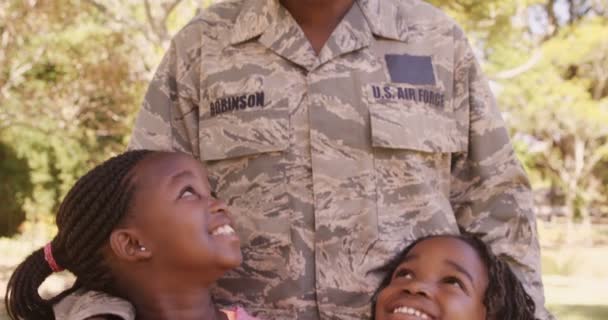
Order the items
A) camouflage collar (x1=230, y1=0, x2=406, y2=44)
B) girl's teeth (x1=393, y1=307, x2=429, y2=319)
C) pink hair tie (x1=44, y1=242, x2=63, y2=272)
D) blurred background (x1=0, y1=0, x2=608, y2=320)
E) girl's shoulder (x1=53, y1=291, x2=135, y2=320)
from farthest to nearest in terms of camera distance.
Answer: blurred background (x1=0, y1=0, x2=608, y2=320)
camouflage collar (x1=230, y1=0, x2=406, y2=44)
girl's teeth (x1=393, y1=307, x2=429, y2=319)
pink hair tie (x1=44, y1=242, x2=63, y2=272)
girl's shoulder (x1=53, y1=291, x2=135, y2=320)

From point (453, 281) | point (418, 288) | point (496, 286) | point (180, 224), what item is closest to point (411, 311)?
point (418, 288)

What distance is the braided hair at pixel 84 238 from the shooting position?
2.21 m

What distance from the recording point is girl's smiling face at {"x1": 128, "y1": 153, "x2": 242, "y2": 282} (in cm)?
218

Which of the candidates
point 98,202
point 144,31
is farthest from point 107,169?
point 144,31

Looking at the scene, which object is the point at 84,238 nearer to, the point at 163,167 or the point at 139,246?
the point at 139,246

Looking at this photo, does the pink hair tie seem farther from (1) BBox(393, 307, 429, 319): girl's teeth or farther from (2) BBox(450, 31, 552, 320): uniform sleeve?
(2) BBox(450, 31, 552, 320): uniform sleeve

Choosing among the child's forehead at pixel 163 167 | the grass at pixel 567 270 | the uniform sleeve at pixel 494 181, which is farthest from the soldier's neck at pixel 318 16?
the grass at pixel 567 270

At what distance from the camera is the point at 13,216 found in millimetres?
19719

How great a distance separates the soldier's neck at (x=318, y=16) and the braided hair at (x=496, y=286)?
0.65 metres

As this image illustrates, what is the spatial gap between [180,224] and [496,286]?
Answer: 92 cm

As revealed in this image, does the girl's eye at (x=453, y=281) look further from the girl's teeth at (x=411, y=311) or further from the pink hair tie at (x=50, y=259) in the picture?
the pink hair tie at (x=50, y=259)

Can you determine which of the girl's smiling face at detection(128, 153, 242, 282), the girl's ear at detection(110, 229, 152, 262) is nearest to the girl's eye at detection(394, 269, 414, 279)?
the girl's smiling face at detection(128, 153, 242, 282)

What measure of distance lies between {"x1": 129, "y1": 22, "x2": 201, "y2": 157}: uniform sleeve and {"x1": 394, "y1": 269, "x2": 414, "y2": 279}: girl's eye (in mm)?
688

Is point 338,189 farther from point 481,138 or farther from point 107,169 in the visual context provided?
point 107,169
